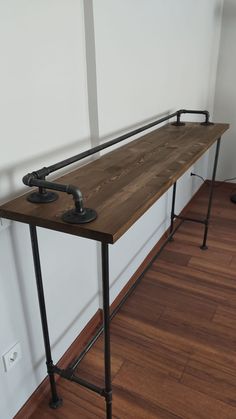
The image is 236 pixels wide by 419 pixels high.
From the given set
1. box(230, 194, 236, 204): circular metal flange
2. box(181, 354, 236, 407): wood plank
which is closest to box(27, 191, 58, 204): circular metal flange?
box(181, 354, 236, 407): wood plank

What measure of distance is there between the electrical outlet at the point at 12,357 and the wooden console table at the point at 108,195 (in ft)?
0.37

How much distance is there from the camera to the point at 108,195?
113cm

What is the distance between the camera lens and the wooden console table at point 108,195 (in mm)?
962

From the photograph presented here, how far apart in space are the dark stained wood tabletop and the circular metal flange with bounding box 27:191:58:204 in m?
0.02

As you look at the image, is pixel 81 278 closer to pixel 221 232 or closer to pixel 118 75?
pixel 118 75

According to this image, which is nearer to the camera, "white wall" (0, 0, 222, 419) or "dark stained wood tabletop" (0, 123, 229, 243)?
"dark stained wood tabletop" (0, 123, 229, 243)

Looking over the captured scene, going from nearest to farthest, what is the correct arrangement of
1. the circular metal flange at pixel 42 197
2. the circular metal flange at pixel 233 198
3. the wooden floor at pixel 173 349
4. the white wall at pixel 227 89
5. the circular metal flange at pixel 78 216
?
the circular metal flange at pixel 78 216 → the circular metal flange at pixel 42 197 → the wooden floor at pixel 173 349 → the white wall at pixel 227 89 → the circular metal flange at pixel 233 198

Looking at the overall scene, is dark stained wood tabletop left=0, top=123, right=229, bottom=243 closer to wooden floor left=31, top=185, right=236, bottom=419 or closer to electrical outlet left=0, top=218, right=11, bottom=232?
electrical outlet left=0, top=218, right=11, bottom=232

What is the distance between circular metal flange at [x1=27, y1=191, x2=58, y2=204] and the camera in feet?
3.57

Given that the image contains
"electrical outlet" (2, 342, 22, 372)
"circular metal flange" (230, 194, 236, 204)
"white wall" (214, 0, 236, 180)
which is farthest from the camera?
"circular metal flange" (230, 194, 236, 204)

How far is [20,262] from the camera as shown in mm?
1244

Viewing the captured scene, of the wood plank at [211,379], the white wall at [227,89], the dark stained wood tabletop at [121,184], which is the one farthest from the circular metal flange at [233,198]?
the wood plank at [211,379]

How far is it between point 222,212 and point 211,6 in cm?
180

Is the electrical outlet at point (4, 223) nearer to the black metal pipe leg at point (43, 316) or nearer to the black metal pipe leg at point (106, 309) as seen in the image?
the black metal pipe leg at point (43, 316)
